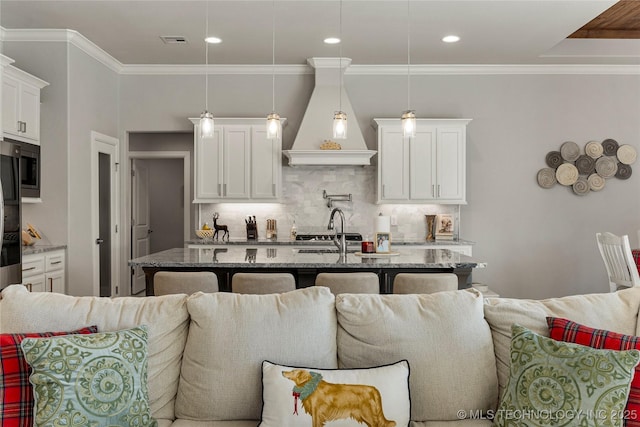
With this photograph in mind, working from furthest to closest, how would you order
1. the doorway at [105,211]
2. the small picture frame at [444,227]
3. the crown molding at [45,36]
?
the small picture frame at [444,227], the doorway at [105,211], the crown molding at [45,36]

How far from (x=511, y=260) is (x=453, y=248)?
0.91 meters

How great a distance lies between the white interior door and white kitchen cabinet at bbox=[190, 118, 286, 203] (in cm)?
177

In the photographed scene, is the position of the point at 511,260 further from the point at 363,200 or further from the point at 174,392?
the point at 174,392

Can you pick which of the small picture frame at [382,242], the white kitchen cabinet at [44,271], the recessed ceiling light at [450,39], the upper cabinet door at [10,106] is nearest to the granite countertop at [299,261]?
the small picture frame at [382,242]

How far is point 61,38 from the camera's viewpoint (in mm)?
4938

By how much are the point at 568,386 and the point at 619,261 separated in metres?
3.37

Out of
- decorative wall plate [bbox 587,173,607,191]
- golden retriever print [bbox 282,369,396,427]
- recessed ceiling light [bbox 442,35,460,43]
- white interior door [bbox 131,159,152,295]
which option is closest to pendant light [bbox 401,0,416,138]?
recessed ceiling light [bbox 442,35,460,43]

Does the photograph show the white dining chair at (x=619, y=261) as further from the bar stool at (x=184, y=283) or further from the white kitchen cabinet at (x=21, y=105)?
the white kitchen cabinet at (x=21, y=105)

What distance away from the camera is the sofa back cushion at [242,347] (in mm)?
1887

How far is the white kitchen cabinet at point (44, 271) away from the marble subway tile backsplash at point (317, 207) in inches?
69.5

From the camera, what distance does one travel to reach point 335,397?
1732 mm

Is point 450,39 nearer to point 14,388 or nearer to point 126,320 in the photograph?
point 126,320

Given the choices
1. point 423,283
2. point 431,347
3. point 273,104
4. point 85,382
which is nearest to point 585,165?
point 273,104

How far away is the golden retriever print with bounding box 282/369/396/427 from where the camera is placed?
171 cm
